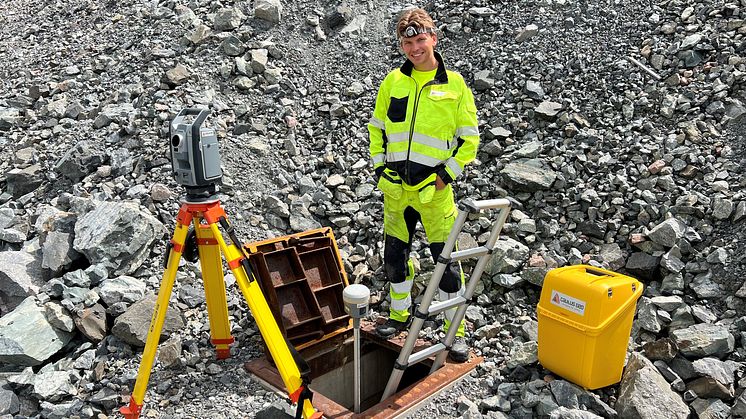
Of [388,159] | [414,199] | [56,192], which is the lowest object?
[56,192]

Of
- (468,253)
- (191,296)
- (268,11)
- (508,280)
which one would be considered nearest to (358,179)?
A: (508,280)

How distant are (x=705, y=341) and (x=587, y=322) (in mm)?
900

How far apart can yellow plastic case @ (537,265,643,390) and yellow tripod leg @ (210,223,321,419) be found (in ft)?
5.02

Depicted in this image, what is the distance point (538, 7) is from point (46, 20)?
763 centimetres

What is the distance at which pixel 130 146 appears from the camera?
18.6ft

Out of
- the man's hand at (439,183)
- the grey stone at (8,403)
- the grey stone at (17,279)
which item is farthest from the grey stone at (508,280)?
the grey stone at (17,279)

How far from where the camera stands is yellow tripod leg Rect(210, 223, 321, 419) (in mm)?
3002

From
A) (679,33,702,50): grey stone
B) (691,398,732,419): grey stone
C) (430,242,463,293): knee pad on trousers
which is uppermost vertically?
(679,33,702,50): grey stone

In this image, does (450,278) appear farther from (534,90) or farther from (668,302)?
(534,90)

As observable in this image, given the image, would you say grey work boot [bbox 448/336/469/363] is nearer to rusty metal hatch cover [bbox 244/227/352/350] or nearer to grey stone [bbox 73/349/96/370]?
rusty metal hatch cover [bbox 244/227/352/350]

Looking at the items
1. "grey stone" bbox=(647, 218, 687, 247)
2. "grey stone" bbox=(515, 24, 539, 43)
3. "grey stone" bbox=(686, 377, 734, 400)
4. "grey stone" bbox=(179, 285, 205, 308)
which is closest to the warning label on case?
"grey stone" bbox=(686, 377, 734, 400)

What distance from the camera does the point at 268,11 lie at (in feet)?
23.3

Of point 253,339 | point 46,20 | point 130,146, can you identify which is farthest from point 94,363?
point 46,20

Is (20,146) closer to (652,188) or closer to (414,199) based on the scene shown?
(414,199)
